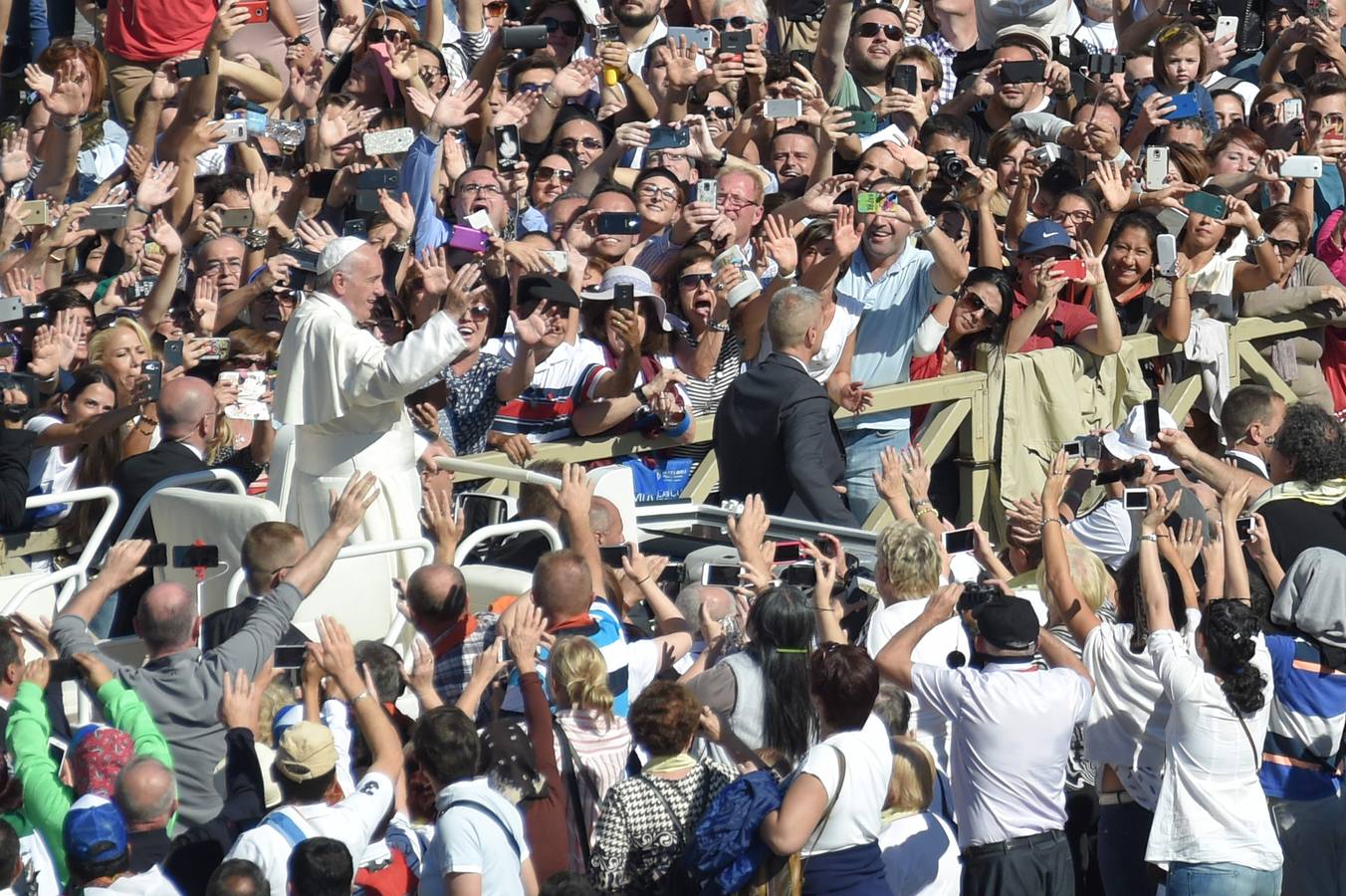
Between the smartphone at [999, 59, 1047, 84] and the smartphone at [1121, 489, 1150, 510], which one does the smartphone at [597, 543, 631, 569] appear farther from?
the smartphone at [999, 59, 1047, 84]

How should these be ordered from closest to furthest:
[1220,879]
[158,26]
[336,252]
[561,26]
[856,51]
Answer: [1220,879]
[336,252]
[856,51]
[561,26]
[158,26]

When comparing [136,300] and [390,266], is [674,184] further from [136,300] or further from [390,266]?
[136,300]

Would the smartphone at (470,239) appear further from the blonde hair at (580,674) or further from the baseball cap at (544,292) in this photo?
the blonde hair at (580,674)

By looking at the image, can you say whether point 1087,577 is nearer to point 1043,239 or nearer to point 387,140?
point 1043,239

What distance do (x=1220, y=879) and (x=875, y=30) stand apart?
Result: 6542 mm

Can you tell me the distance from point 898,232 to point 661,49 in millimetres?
2038

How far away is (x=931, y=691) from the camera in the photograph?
6180mm

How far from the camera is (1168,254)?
985 cm

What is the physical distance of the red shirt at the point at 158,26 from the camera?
12133mm

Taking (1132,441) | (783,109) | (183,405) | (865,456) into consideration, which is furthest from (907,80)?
(183,405)

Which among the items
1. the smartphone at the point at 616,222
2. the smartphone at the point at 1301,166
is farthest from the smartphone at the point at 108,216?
the smartphone at the point at 1301,166

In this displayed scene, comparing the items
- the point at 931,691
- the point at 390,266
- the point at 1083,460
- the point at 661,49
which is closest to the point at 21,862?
the point at 931,691

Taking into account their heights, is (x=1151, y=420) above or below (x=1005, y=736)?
below

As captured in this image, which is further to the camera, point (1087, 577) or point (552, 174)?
point (552, 174)
